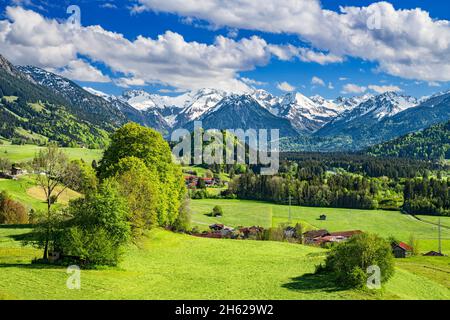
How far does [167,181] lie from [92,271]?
3196cm

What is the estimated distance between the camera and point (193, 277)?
1758 inches

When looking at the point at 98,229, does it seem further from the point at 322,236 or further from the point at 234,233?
the point at 322,236

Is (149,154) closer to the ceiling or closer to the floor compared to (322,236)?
closer to the ceiling

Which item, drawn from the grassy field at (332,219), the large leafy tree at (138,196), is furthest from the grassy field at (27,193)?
the grassy field at (332,219)

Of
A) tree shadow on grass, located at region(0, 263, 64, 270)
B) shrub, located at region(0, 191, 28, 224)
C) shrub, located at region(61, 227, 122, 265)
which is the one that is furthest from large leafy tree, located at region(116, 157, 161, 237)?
shrub, located at region(0, 191, 28, 224)

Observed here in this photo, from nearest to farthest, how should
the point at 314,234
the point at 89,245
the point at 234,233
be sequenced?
the point at 89,245, the point at 234,233, the point at 314,234

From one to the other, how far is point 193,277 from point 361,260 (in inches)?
660

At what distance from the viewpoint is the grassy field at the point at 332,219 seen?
14300 centimetres

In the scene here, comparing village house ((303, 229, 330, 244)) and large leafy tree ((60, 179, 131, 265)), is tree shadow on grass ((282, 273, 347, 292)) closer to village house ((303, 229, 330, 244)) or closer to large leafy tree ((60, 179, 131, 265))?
large leafy tree ((60, 179, 131, 265))

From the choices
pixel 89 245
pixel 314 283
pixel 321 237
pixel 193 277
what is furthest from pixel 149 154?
pixel 321 237

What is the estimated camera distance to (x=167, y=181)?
237ft

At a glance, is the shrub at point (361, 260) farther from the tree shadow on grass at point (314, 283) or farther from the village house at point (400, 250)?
the village house at point (400, 250)
